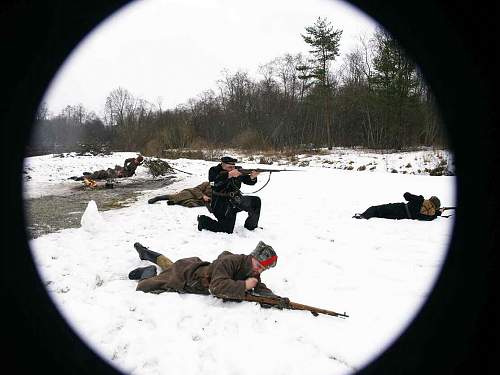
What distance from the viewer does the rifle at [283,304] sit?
9.75 feet

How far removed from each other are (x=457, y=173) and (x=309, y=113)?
3554 centimetres

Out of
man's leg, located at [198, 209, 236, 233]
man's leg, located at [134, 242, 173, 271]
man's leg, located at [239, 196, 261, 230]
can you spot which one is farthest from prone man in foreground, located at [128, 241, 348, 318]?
man's leg, located at [239, 196, 261, 230]

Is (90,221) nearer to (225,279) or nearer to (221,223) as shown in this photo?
(221,223)

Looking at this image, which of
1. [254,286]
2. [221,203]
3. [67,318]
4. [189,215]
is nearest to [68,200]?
[189,215]

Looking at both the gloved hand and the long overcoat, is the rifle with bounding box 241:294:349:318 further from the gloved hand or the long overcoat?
the long overcoat

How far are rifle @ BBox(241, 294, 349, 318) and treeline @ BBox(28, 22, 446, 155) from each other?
1689 centimetres

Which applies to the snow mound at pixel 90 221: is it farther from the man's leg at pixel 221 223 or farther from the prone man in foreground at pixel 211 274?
the prone man in foreground at pixel 211 274

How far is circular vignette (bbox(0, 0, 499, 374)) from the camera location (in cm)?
210

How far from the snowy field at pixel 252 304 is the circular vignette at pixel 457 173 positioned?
0.80 feet

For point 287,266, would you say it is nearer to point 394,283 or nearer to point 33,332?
point 394,283

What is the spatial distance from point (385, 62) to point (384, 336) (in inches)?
947

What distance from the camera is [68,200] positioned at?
988cm

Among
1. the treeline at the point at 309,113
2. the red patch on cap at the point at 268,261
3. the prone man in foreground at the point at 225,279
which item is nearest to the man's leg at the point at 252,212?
the prone man in foreground at the point at 225,279

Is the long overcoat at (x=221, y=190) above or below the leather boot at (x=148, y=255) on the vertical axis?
above
